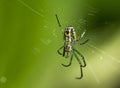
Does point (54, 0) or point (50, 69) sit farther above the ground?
point (54, 0)

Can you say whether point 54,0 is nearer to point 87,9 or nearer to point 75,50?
point 87,9

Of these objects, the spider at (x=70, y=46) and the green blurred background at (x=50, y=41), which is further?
the spider at (x=70, y=46)

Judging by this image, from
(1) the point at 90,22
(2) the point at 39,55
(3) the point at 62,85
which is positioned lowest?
(3) the point at 62,85

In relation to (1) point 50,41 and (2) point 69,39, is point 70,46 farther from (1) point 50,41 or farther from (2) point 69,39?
(1) point 50,41

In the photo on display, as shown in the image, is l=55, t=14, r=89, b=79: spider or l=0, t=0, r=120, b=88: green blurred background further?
l=55, t=14, r=89, b=79: spider

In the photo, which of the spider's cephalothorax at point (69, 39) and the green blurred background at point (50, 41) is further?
the spider's cephalothorax at point (69, 39)

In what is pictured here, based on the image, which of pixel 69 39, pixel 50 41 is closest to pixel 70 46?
pixel 69 39

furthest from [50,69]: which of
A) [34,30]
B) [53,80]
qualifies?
[34,30]

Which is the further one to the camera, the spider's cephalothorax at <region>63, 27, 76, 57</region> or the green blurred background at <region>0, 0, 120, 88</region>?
the spider's cephalothorax at <region>63, 27, 76, 57</region>
